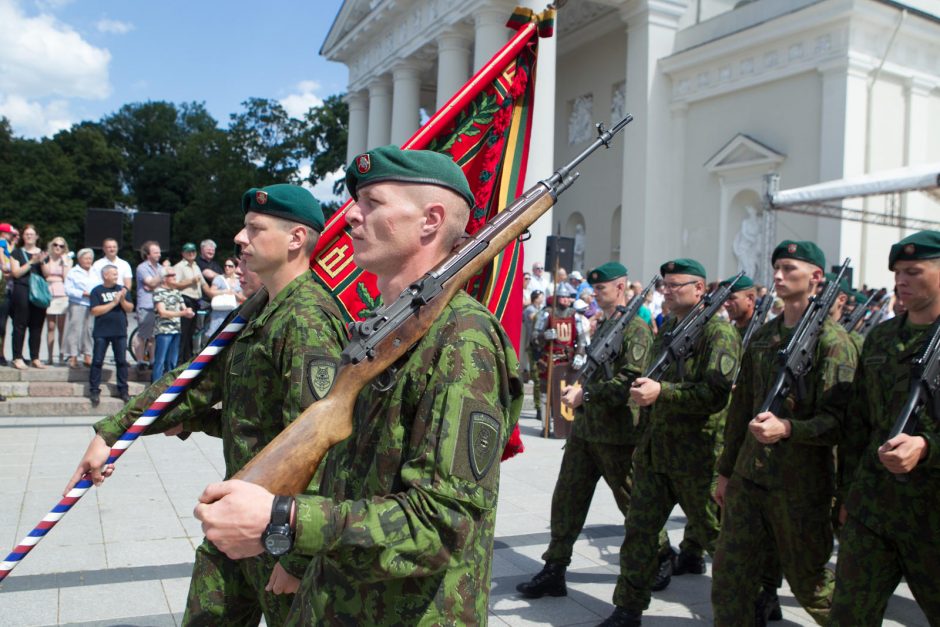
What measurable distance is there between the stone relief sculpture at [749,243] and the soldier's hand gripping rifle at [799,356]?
18.2 meters

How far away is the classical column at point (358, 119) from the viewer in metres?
37.6

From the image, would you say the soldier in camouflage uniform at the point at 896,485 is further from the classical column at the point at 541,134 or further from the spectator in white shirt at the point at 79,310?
the classical column at the point at 541,134

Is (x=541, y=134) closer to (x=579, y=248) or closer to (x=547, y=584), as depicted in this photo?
(x=579, y=248)

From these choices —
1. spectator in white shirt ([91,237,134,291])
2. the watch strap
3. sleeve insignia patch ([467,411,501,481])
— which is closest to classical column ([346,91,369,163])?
spectator in white shirt ([91,237,134,291])

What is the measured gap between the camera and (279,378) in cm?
289

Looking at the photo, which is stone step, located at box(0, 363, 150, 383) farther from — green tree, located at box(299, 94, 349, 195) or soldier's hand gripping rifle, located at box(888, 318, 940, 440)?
green tree, located at box(299, 94, 349, 195)

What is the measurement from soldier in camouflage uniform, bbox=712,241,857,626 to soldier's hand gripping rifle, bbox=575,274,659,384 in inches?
47.8

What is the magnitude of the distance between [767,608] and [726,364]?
4.75ft

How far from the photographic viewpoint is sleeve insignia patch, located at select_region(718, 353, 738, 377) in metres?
4.79

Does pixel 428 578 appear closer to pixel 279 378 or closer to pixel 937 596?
pixel 279 378

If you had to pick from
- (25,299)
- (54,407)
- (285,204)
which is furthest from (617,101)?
(285,204)

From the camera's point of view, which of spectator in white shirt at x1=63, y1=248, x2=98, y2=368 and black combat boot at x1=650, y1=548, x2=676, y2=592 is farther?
spectator in white shirt at x1=63, y1=248, x2=98, y2=368

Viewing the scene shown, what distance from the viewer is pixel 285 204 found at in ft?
10.4

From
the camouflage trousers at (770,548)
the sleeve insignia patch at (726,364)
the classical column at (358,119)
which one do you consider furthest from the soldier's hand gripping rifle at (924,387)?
the classical column at (358,119)
